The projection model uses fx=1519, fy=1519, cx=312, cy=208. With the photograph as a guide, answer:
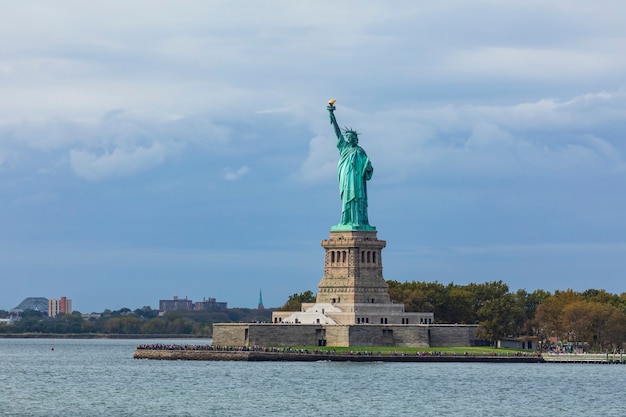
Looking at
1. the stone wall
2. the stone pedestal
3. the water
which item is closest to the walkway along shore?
the water

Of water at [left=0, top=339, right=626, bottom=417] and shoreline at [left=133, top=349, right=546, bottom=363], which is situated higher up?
shoreline at [left=133, top=349, right=546, bottom=363]

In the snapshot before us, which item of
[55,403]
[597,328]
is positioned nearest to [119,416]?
[55,403]

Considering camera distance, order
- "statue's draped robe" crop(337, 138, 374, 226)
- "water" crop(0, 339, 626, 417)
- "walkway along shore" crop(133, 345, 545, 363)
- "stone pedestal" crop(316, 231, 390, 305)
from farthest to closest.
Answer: "statue's draped robe" crop(337, 138, 374, 226)
"stone pedestal" crop(316, 231, 390, 305)
"walkway along shore" crop(133, 345, 545, 363)
"water" crop(0, 339, 626, 417)

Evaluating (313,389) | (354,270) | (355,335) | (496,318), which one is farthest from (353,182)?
(313,389)

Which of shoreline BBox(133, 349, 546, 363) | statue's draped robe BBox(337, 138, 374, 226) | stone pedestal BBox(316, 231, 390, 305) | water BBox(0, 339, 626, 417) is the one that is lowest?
water BBox(0, 339, 626, 417)

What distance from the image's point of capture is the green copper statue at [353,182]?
137500mm

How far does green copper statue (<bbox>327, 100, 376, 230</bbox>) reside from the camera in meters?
138

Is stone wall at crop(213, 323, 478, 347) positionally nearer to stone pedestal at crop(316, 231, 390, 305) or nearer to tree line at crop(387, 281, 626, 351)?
stone pedestal at crop(316, 231, 390, 305)

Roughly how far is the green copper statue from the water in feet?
53.1

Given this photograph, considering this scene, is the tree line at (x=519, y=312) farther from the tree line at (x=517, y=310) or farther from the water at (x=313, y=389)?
the water at (x=313, y=389)

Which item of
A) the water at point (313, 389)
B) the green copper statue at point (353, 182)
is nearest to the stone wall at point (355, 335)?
the water at point (313, 389)

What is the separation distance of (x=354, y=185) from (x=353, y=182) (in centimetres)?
29

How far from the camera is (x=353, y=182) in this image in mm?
137875

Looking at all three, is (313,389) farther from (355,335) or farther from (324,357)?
(355,335)
